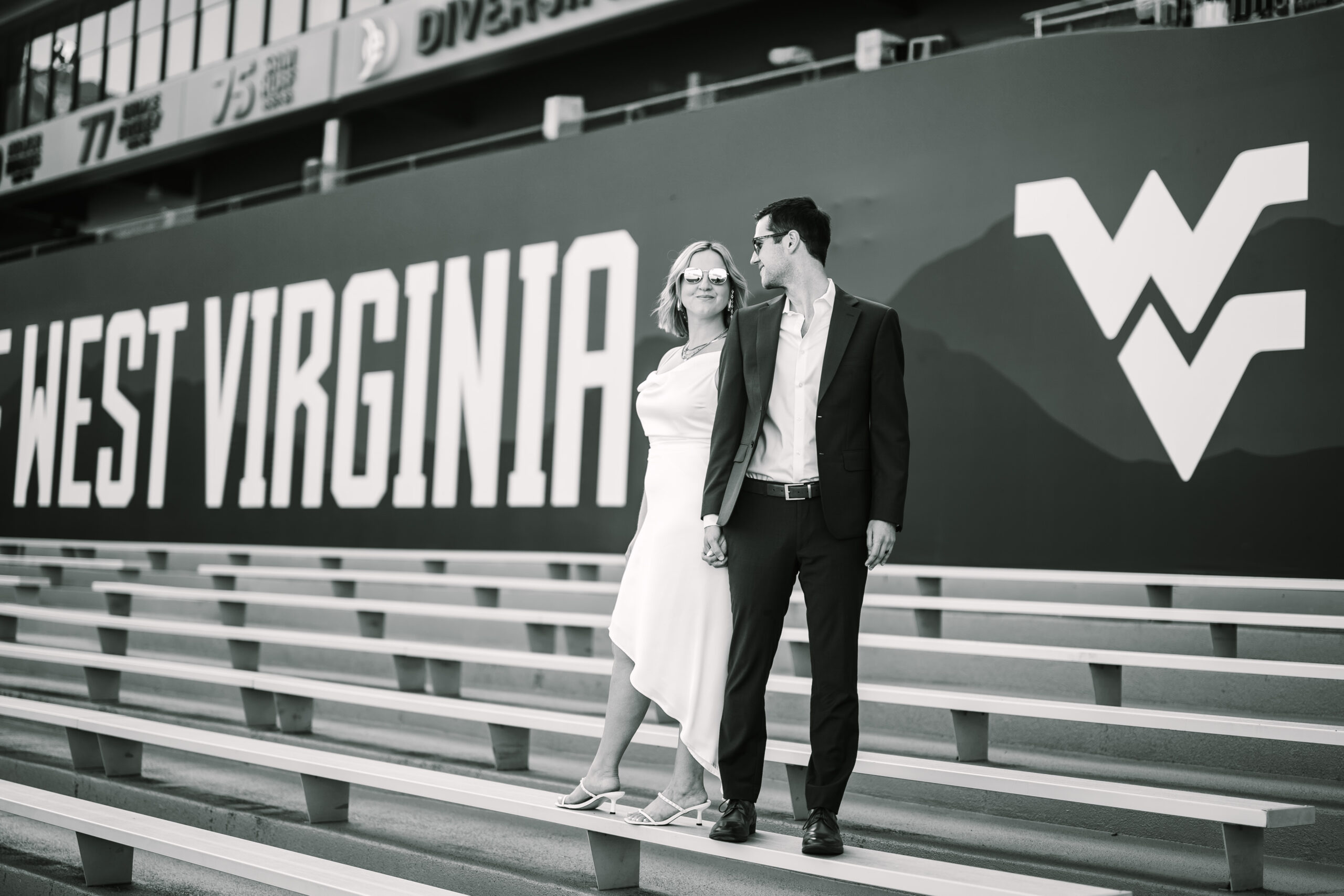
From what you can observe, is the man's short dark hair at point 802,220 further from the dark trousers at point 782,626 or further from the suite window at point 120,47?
the suite window at point 120,47

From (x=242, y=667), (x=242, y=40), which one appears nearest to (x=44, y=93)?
(x=242, y=40)

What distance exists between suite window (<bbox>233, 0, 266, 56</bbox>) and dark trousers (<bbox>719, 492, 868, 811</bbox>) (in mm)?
13076

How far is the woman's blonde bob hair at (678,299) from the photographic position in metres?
2.84

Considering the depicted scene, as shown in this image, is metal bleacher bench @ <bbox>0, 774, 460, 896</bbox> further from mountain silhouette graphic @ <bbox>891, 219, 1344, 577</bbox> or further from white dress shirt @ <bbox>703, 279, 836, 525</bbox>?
mountain silhouette graphic @ <bbox>891, 219, 1344, 577</bbox>

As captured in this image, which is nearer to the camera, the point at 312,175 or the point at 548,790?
the point at 548,790

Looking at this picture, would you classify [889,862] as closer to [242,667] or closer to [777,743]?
[777,743]

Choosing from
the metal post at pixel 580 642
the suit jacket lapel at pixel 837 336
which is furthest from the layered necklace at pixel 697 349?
the metal post at pixel 580 642

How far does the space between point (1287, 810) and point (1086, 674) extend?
4.60ft

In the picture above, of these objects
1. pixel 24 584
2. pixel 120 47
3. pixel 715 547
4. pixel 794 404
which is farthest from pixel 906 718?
pixel 120 47

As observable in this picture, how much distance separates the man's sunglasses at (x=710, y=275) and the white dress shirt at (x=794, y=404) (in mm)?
212

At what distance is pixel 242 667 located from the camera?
5.49m

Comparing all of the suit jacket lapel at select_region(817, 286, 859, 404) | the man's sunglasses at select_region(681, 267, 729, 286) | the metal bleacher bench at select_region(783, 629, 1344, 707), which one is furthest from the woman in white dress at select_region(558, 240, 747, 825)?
the metal bleacher bench at select_region(783, 629, 1344, 707)

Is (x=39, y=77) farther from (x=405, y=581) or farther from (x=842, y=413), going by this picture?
(x=842, y=413)

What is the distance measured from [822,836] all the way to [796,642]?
202 centimetres
